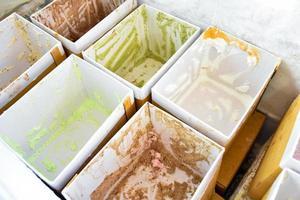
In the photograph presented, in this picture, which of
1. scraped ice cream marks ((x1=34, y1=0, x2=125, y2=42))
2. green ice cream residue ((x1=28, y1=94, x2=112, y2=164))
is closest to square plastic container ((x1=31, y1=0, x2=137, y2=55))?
scraped ice cream marks ((x1=34, y1=0, x2=125, y2=42))

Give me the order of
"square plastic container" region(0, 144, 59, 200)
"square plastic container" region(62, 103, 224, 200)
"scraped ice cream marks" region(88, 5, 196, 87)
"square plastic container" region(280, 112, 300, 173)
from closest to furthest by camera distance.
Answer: "square plastic container" region(0, 144, 59, 200) → "square plastic container" region(280, 112, 300, 173) → "square plastic container" region(62, 103, 224, 200) → "scraped ice cream marks" region(88, 5, 196, 87)

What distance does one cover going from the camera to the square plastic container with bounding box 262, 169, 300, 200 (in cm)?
74

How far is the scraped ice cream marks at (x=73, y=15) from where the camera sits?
116 centimetres

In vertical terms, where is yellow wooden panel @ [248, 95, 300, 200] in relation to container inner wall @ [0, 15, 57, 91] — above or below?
above

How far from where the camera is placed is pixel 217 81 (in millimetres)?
1157

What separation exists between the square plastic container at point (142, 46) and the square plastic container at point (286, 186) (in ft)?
1.55

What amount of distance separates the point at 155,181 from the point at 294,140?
1.59 feet

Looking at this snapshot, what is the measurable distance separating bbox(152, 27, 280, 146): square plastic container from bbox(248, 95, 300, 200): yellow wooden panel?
0.12 meters

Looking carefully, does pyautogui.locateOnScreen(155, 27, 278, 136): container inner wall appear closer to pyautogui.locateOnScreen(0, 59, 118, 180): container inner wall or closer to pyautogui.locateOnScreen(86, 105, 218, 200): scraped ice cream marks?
pyautogui.locateOnScreen(86, 105, 218, 200): scraped ice cream marks

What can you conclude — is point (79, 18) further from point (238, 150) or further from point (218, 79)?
point (238, 150)

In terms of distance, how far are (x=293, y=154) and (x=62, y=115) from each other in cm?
82

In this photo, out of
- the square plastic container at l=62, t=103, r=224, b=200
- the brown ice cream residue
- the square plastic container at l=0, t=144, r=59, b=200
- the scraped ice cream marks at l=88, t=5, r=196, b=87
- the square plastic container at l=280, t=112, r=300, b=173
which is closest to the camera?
the square plastic container at l=0, t=144, r=59, b=200

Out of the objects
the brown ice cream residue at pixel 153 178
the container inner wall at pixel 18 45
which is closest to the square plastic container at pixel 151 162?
the brown ice cream residue at pixel 153 178

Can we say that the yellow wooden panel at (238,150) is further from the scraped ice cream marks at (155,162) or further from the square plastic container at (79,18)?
the square plastic container at (79,18)
